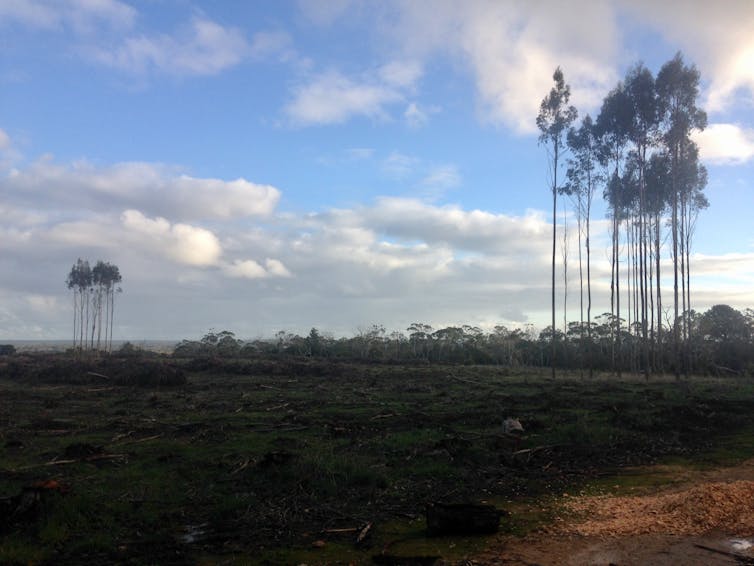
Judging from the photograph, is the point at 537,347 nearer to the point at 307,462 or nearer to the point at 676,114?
the point at 676,114

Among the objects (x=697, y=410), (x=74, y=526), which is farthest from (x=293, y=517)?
(x=697, y=410)

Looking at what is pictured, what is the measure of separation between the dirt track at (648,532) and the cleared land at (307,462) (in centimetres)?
43

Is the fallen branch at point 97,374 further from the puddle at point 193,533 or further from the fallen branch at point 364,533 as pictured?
the fallen branch at point 364,533

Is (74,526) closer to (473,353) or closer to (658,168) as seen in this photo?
(658,168)

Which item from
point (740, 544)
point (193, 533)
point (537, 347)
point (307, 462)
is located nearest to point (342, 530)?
point (193, 533)

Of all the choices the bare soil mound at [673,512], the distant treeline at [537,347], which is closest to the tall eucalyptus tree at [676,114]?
the distant treeline at [537,347]

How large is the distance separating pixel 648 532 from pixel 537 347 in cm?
4277

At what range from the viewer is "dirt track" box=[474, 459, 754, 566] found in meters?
5.42

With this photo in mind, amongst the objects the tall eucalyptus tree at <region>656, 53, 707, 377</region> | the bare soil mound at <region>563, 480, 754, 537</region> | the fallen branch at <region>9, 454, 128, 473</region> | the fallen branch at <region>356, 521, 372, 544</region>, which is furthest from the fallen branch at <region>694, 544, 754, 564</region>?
the tall eucalyptus tree at <region>656, 53, 707, 377</region>

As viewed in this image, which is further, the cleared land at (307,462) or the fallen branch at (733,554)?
the cleared land at (307,462)

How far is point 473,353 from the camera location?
1923 inches

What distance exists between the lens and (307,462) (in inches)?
344

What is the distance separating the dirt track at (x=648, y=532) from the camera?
17.8 ft

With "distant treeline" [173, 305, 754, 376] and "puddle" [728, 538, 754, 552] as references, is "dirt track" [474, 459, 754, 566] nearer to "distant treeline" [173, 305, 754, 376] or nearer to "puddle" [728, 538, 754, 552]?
"puddle" [728, 538, 754, 552]
